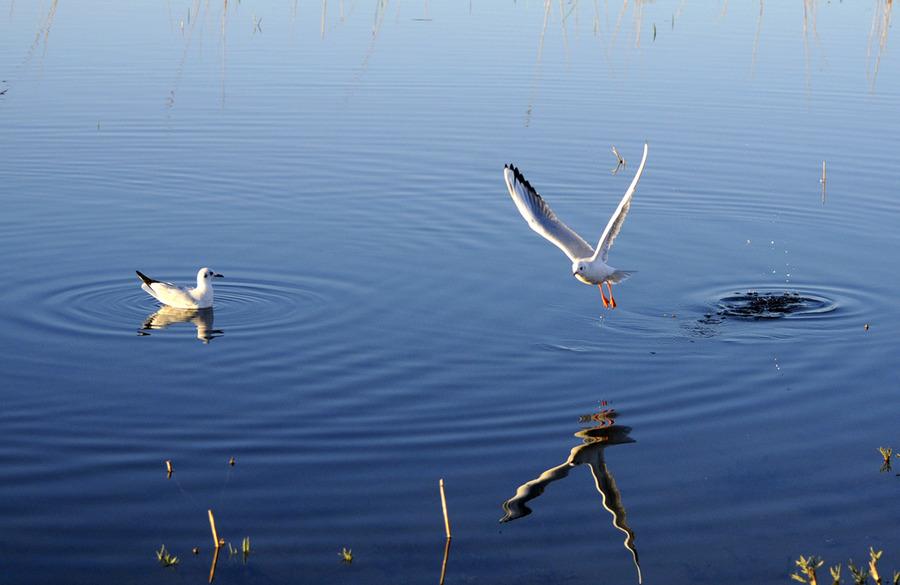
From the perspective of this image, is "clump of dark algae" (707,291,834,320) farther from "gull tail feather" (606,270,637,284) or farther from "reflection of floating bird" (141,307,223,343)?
"reflection of floating bird" (141,307,223,343)

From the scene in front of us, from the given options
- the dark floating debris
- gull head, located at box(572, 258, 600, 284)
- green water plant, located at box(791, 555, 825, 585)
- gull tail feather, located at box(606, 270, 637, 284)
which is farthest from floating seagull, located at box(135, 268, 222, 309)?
green water plant, located at box(791, 555, 825, 585)

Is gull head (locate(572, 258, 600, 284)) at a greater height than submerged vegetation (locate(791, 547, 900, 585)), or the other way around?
gull head (locate(572, 258, 600, 284))

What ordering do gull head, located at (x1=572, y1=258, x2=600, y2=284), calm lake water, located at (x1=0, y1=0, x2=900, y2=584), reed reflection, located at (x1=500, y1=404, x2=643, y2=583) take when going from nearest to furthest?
calm lake water, located at (x1=0, y1=0, x2=900, y2=584)
reed reflection, located at (x1=500, y1=404, x2=643, y2=583)
gull head, located at (x1=572, y1=258, x2=600, y2=284)

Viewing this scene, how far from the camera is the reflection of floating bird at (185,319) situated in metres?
12.7

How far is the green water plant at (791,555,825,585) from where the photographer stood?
23.0 ft

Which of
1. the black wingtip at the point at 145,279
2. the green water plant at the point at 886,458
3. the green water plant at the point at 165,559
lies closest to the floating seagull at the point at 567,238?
the black wingtip at the point at 145,279

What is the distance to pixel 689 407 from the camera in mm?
10680

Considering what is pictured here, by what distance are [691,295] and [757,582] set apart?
6254mm

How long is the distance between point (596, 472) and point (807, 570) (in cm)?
259

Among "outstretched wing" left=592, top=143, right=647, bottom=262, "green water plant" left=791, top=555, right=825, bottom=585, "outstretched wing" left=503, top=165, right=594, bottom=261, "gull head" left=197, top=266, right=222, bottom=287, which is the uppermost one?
"outstretched wing" left=503, top=165, right=594, bottom=261

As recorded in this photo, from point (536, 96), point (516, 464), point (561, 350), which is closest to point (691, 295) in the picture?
point (561, 350)

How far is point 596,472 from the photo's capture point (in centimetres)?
944

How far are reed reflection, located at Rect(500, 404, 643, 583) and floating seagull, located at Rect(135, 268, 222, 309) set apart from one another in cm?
470

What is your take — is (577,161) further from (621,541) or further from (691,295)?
(621,541)
